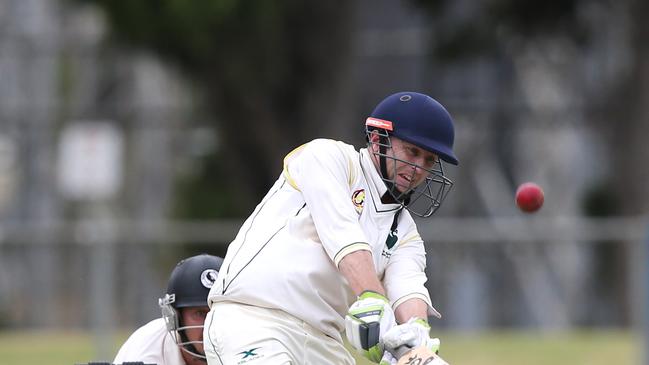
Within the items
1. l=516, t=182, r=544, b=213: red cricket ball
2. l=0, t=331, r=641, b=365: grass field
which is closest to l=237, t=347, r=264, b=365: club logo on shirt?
l=516, t=182, r=544, b=213: red cricket ball

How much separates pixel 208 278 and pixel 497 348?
10.6 metres

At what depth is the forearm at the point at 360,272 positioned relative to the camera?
18.2 ft

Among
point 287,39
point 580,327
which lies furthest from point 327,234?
Result: point 287,39

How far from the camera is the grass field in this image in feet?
51.4

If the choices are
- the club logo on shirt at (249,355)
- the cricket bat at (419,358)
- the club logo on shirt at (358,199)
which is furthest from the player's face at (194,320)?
the cricket bat at (419,358)

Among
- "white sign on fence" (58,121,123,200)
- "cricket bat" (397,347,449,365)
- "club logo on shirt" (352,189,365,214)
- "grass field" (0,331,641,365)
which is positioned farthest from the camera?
"white sign on fence" (58,121,123,200)

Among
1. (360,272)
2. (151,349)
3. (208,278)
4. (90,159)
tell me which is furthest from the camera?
(90,159)

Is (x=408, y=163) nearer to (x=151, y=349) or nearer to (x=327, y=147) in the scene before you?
(x=327, y=147)

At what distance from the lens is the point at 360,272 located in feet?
18.2

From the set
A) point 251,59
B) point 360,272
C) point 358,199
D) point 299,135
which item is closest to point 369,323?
point 360,272

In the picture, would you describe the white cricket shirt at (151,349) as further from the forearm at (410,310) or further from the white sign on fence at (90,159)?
the white sign on fence at (90,159)

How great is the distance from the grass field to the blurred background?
0.38 m

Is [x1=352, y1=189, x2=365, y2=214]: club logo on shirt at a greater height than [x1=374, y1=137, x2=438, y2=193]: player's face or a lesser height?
lesser

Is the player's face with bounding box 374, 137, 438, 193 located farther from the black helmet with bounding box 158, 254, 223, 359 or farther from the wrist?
the black helmet with bounding box 158, 254, 223, 359
